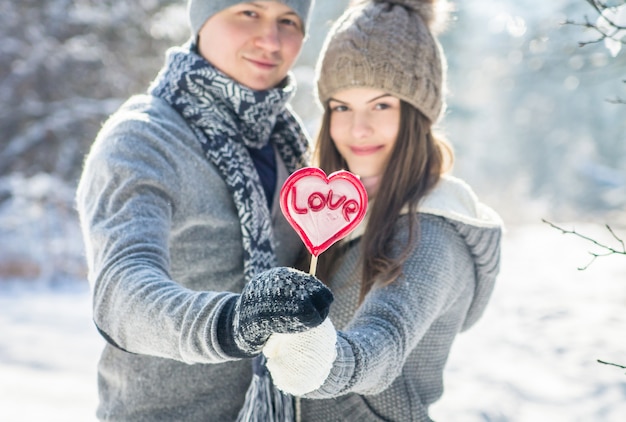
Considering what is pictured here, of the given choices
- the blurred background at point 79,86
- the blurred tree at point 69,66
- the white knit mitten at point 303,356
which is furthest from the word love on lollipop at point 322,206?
the blurred tree at point 69,66

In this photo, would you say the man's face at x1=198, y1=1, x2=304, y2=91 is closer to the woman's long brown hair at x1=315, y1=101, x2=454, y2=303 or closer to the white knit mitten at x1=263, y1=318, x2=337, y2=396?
the woman's long brown hair at x1=315, y1=101, x2=454, y2=303

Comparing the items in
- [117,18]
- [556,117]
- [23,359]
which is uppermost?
[117,18]

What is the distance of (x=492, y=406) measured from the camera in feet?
14.4

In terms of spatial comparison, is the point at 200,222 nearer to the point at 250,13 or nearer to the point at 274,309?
the point at 250,13

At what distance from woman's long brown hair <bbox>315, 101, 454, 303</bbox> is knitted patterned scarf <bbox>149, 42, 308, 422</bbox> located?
17cm

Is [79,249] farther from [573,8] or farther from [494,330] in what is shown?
[573,8]

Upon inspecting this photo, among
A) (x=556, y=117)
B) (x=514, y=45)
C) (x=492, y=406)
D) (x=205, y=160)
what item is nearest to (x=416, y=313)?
(x=205, y=160)

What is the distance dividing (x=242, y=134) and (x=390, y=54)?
21.6 inches

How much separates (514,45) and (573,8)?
8.64 feet

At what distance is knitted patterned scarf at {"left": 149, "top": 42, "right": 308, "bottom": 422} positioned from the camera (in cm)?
188

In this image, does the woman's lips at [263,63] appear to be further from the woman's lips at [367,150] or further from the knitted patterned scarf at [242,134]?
the woman's lips at [367,150]

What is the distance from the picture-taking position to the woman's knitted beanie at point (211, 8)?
2.26 meters

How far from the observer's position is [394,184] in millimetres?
2145

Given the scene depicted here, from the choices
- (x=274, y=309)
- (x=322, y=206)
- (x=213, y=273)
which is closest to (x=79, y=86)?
(x=213, y=273)
